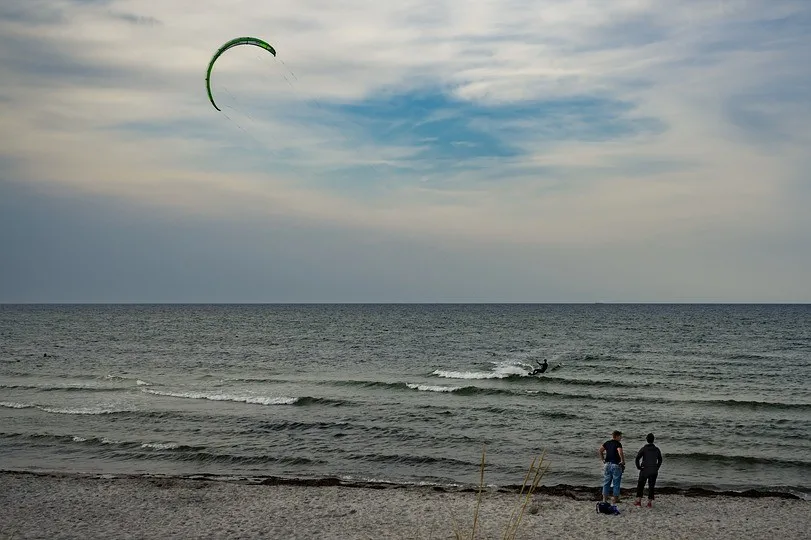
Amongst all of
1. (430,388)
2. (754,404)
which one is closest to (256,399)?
(430,388)

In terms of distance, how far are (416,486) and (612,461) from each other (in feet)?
18.4

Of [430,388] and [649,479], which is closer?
A: [649,479]

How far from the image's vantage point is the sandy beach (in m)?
14.3

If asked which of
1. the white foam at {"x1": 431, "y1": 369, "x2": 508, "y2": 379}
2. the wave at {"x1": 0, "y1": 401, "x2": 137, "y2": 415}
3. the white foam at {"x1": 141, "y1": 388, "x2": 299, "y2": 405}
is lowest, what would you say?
the wave at {"x1": 0, "y1": 401, "x2": 137, "y2": 415}

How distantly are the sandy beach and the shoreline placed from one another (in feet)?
0.75

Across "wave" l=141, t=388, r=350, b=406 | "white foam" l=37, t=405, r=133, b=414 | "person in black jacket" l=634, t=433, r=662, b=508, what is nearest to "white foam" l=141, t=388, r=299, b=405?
"wave" l=141, t=388, r=350, b=406

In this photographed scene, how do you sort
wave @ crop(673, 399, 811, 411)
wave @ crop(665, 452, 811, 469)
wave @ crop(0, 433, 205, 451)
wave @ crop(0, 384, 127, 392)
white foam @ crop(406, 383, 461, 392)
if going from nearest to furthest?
wave @ crop(665, 452, 811, 469) < wave @ crop(0, 433, 205, 451) < wave @ crop(673, 399, 811, 411) < white foam @ crop(406, 383, 461, 392) < wave @ crop(0, 384, 127, 392)

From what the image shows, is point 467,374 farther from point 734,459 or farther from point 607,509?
point 607,509

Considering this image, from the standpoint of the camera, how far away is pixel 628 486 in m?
18.7

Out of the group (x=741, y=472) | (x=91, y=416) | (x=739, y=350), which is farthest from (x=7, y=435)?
(x=739, y=350)

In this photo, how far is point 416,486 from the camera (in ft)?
60.0

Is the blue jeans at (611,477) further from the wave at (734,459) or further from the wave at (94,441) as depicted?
the wave at (94,441)

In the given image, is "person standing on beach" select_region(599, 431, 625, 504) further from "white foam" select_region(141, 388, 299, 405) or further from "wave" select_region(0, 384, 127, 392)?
"wave" select_region(0, 384, 127, 392)

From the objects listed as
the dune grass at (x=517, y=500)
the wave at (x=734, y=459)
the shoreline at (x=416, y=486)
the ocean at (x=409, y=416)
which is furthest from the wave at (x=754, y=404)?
the dune grass at (x=517, y=500)
